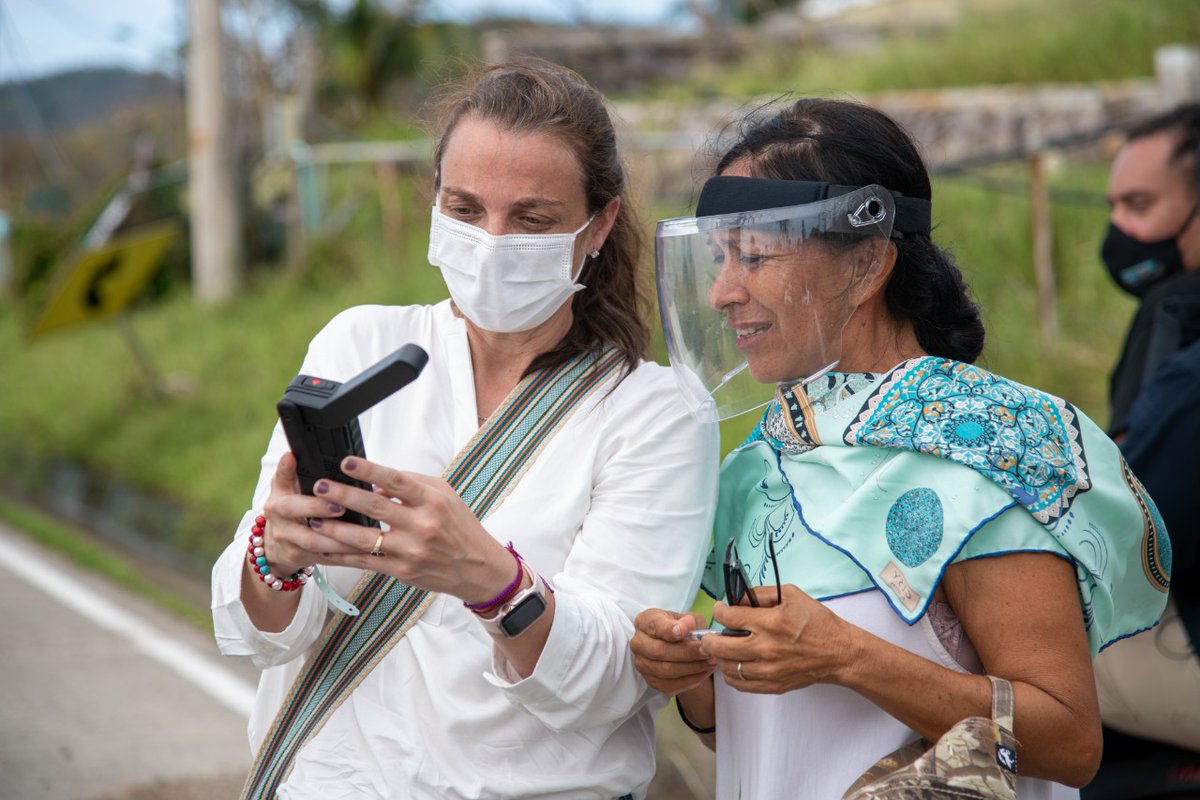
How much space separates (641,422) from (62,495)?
8.22 meters

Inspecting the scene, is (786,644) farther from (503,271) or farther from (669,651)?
(503,271)

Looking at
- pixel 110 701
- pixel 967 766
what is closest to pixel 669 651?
pixel 967 766

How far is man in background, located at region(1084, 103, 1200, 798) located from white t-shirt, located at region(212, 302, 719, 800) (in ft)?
2.49

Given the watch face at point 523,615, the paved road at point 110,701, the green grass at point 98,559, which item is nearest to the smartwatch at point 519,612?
the watch face at point 523,615

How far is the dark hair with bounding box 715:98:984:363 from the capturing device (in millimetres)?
2053

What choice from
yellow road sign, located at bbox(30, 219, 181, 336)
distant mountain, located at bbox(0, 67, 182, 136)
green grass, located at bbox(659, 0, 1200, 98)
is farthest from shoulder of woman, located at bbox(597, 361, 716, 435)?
distant mountain, located at bbox(0, 67, 182, 136)

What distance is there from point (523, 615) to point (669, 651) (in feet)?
0.76

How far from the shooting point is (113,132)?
79.4 feet

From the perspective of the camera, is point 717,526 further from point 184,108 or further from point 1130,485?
point 184,108

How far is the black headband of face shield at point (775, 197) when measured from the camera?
2.00 m

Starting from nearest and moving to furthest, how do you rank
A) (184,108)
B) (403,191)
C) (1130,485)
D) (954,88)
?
(1130,485) < (954,88) < (403,191) < (184,108)

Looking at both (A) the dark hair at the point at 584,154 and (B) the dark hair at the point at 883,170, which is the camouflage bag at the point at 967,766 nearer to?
(B) the dark hair at the point at 883,170

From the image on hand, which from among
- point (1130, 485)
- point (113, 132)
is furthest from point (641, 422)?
point (113, 132)

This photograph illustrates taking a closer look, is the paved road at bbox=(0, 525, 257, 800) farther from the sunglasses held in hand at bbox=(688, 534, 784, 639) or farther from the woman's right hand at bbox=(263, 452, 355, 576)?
the sunglasses held in hand at bbox=(688, 534, 784, 639)
